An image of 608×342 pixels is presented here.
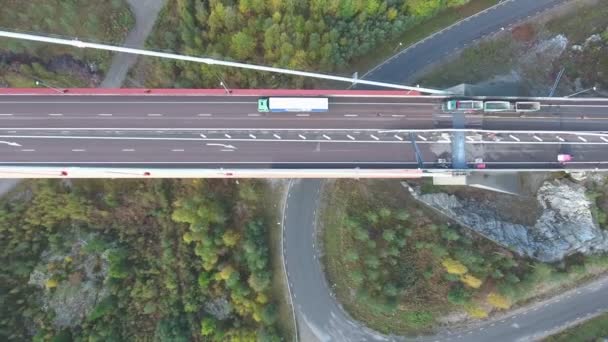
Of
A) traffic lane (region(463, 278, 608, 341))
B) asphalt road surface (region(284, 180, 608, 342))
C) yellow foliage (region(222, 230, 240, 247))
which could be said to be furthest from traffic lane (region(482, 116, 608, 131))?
yellow foliage (region(222, 230, 240, 247))

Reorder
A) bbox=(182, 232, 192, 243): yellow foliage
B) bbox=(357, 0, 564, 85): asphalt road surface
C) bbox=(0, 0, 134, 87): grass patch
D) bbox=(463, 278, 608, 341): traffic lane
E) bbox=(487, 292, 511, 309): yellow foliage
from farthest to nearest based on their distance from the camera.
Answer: bbox=(357, 0, 564, 85): asphalt road surface
bbox=(0, 0, 134, 87): grass patch
bbox=(463, 278, 608, 341): traffic lane
bbox=(182, 232, 192, 243): yellow foliage
bbox=(487, 292, 511, 309): yellow foliage

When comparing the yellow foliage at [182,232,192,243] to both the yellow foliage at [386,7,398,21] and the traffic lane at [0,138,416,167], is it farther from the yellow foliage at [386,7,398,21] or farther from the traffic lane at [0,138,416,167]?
the yellow foliage at [386,7,398,21]

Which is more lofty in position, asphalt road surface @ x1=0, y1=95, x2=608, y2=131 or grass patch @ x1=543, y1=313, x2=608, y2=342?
asphalt road surface @ x1=0, y1=95, x2=608, y2=131

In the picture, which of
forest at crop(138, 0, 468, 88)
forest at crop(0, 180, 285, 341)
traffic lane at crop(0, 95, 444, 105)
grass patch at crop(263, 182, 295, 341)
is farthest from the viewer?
grass patch at crop(263, 182, 295, 341)

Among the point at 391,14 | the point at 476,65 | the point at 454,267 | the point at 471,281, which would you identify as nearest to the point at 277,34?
the point at 391,14

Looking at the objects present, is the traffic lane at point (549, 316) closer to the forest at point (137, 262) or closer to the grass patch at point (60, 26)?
the forest at point (137, 262)

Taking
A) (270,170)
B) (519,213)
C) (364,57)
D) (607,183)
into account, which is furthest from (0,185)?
(607,183)
